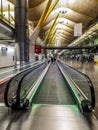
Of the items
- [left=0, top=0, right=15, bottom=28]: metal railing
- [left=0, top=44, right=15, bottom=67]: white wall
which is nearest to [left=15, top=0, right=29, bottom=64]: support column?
[left=0, top=0, right=15, bottom=28]: metal railing

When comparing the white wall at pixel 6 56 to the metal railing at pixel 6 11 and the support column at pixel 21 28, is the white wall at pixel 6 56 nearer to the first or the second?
the metal railing at pixel 6 11

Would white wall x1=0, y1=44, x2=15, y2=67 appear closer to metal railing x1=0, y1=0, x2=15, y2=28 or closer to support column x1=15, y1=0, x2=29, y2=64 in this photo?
metal railing x1=0, y1=0, x2=15, y2=28

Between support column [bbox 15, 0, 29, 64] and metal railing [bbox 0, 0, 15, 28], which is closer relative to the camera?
support column [bbox 15, 0, 29, 64]

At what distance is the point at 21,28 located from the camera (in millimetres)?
20469

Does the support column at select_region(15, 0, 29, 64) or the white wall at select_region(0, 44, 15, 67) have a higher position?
the support column at select_region(15, 0, 29, 64)

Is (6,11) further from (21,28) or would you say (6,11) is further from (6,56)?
(21,28)

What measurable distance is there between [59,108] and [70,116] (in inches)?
36.7

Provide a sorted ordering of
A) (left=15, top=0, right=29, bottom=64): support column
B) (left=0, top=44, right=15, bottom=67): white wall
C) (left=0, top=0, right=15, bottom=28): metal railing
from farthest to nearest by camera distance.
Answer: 1. (left=0, top=44, right=15, bottom=67): white wall
2. (left=0, top=0, right=15, bottom=28): metal railing
3. (left=15, top=0, right=29, bottom=64): support column

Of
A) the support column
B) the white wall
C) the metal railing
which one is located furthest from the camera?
the white wall

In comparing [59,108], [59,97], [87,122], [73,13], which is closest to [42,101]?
[59,97]

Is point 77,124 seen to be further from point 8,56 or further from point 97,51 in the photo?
point 97,51

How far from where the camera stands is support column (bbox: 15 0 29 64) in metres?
20.3

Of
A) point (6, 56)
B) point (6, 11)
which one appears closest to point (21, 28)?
point (6, 56)

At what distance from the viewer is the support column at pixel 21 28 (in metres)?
20.3
